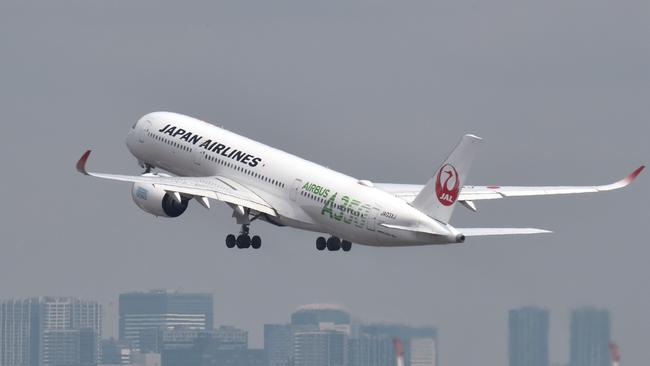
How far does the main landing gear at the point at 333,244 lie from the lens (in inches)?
4978

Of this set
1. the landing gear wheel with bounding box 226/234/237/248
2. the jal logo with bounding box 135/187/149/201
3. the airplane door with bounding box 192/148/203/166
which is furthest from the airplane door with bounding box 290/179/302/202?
the airplane door with bounding box 192/148/203/166

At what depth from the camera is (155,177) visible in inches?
5064

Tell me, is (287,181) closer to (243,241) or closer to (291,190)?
(291,190)

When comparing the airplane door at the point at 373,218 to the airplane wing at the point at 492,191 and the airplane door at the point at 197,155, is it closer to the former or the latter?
the airplane wing at the point at 492,191

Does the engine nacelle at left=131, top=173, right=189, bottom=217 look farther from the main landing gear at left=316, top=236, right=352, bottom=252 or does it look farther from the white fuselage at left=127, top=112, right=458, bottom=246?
the main landing gear at left=316, top=236, right=352, bottom=252

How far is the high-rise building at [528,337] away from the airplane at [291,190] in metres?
32.7

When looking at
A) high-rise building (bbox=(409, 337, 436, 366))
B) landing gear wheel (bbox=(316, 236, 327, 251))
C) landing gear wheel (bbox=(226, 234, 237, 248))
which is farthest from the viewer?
high-rise building (bbox=(409, 337, 436, 366))

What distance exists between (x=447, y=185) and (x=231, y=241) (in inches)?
771

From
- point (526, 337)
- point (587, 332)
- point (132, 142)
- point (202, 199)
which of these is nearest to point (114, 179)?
point (202, 199)

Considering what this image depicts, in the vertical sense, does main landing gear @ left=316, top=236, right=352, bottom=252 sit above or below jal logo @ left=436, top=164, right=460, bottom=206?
below

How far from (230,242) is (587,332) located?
112ft

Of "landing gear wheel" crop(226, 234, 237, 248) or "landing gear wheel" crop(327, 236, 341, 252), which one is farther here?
"landing gear wheel" crop(226, 234, 237, 248)

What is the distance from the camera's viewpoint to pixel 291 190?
123750 mm

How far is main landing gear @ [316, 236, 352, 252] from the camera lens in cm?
12644
